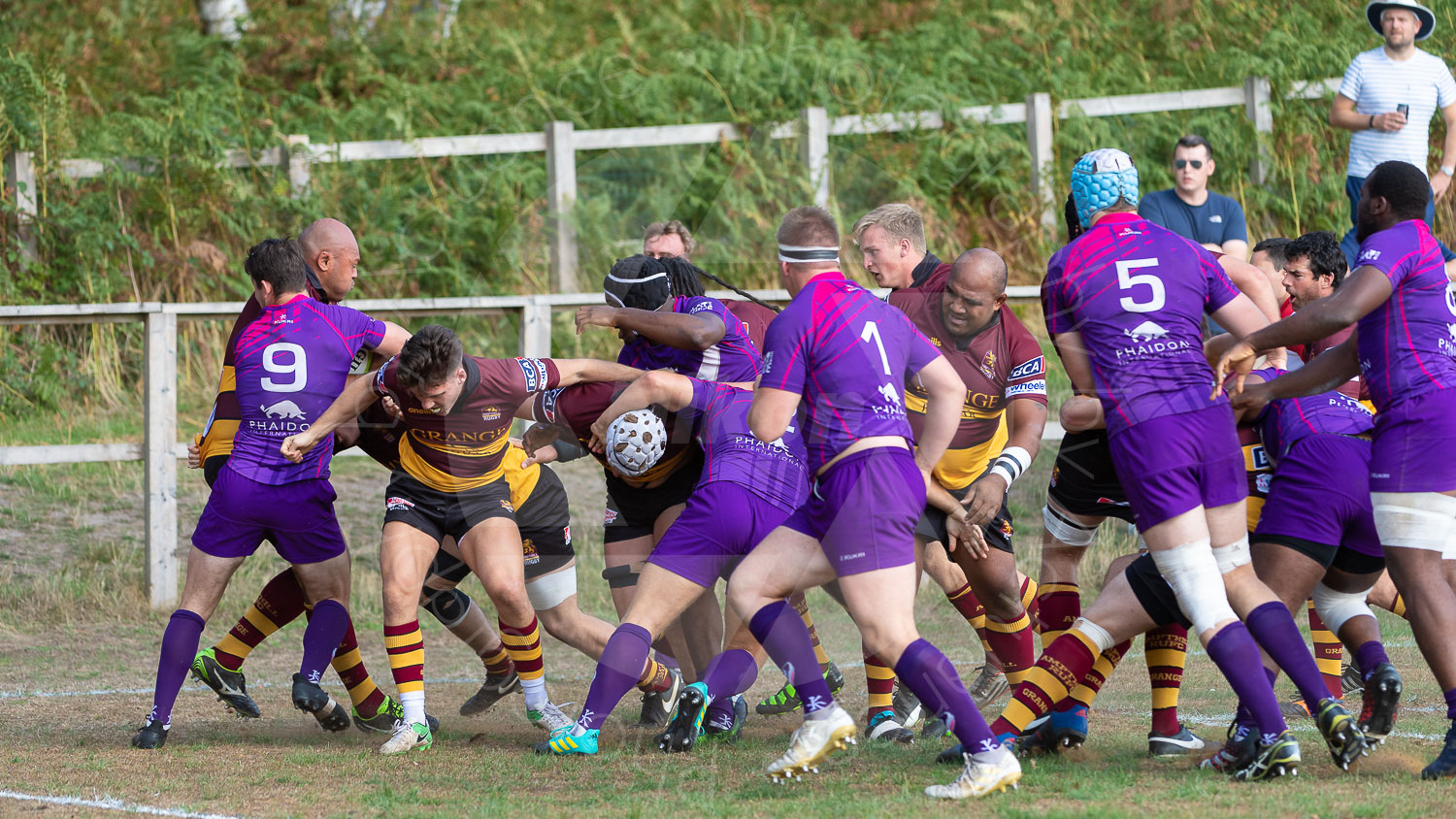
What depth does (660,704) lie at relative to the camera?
620 centimetres

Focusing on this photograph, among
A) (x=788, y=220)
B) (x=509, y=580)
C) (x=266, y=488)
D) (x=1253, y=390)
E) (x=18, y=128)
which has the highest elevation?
(x=18, y=128)

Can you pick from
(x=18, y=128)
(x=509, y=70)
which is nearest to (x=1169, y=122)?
(x=509, y=70)

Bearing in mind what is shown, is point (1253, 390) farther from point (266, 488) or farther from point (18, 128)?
point (18, 128)

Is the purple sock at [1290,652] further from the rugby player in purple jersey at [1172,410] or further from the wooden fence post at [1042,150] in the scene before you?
the wooden fence post at [1042,150]

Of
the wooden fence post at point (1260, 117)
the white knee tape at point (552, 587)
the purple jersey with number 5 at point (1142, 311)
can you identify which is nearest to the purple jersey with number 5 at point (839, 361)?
the purple jersey with number 5 at point (1142, 311)

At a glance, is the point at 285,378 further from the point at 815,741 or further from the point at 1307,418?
the point at 1307,418

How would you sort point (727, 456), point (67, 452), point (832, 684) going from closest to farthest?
point (727, 456), point (832, 684), point (67, 452)

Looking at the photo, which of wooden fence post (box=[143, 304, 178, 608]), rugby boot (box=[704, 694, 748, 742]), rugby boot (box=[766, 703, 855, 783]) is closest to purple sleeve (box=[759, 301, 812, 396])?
rugby boot (box=[766, 703, 855, 783])

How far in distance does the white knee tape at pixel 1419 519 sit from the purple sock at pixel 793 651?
6.73ft

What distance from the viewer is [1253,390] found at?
5.18 meters

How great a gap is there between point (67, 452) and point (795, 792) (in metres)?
5.93

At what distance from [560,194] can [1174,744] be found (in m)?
8.17

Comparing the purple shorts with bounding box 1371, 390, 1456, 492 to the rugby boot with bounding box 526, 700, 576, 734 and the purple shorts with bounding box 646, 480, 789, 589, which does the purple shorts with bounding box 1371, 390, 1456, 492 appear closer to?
the purple shorts with bounding box 646, 480, 789, 589

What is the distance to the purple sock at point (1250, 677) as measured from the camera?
457 centimetres
